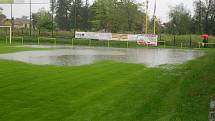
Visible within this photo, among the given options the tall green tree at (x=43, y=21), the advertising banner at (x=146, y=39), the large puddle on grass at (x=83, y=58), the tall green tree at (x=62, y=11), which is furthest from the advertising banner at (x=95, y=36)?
the tall green tree at (x=62, y=11)

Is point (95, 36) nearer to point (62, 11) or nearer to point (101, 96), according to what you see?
point (101, 96)

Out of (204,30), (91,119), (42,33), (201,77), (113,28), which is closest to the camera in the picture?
(91,119)

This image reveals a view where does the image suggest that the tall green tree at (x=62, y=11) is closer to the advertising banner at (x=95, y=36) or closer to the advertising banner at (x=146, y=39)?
the advertising banner at (x=95, y=36)

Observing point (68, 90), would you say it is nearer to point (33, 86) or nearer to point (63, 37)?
point (33, 86)

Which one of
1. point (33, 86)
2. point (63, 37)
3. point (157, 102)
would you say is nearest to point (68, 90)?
point (33, 86)

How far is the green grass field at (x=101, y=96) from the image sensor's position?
27.4ft

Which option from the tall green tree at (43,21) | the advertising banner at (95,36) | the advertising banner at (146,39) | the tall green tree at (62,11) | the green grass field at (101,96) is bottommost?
the green grass field at (101,96)

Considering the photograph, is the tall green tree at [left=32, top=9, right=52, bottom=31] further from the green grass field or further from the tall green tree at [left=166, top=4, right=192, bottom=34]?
the green grass field

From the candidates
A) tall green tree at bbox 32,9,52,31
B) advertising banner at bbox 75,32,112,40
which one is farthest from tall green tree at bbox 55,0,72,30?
advertising banner at bbox 75,32,112,40

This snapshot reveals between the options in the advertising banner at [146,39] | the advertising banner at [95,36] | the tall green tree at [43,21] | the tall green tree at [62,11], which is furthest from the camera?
the tall green tree at [62,11]

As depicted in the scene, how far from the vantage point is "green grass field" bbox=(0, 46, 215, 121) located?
8.36 m

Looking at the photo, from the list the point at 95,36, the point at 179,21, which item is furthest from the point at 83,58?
the point at 179,21

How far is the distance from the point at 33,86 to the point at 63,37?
45.1m

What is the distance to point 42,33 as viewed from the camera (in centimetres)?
6159
